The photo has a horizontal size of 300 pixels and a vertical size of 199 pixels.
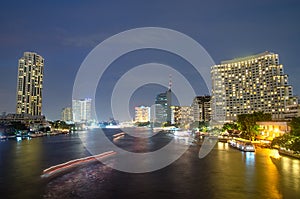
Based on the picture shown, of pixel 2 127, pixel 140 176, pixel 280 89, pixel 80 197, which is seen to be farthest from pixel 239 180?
pixel 280 89

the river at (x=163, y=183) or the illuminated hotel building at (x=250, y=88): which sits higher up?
the illuminated hotel building at (x=250, y=88)

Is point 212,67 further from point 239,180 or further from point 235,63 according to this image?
point 239,180

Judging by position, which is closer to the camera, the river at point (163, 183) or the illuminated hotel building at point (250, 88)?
the river at point (163, 183)

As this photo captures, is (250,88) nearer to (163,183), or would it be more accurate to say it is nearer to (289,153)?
(289,153)

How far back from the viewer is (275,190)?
17.1 metres

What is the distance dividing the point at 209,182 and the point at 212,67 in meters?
142

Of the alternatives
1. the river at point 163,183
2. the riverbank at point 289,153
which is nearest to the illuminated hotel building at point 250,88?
the riverbank at point 289,153

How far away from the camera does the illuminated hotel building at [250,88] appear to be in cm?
12812

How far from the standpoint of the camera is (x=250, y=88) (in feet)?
453

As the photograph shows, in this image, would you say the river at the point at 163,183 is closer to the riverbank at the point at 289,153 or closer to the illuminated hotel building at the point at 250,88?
the riverbank at the point at 289,153

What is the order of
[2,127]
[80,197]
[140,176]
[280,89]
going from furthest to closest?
[280,89], [2,127], [140,176], [80,197]

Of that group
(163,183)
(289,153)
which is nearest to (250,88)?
(289,153)

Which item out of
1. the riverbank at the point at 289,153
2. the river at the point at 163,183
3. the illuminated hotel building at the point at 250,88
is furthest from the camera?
the illuminated hotel building at the point at 250,88

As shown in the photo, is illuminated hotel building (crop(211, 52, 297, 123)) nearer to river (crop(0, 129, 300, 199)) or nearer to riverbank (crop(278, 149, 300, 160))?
riverbank (crop(278, 149, 300, 160))
